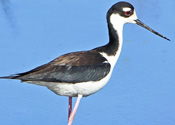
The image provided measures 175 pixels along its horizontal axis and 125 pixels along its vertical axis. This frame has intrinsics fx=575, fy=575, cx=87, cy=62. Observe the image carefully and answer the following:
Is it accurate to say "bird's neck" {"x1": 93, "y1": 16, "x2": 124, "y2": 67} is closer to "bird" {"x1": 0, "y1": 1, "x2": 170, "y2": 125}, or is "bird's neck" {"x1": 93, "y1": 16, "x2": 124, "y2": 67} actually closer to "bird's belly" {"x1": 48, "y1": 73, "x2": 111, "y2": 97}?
"bird" {"x1": 0, "y1": 1, "x2": 170, "y2": 125}

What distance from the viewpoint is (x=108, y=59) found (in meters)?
3.41

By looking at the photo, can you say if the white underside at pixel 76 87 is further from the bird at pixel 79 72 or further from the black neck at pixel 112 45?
the black neck at pixel 112 45

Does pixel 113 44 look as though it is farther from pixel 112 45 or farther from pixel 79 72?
pixel 79 72

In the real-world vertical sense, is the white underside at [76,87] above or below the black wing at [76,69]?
below

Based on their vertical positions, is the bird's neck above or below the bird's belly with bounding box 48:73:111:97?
above

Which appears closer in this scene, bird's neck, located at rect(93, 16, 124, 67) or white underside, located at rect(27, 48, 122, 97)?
white underside, located at rect(27, 48, 122, 97)

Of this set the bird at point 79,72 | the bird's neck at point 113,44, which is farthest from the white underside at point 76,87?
the bird's neck at point 113,44

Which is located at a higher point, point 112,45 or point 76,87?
point 112,45

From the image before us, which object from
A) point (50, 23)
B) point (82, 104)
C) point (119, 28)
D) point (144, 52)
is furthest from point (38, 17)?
point (119, 28)

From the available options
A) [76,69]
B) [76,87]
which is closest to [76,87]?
[76,87]

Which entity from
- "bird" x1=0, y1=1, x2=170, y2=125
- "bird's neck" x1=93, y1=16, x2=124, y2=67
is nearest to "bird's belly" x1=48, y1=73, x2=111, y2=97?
"bird" x1=0, y1=1, x2=170, y2=125

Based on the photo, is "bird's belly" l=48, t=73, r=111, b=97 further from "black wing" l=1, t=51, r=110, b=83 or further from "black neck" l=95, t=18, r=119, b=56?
"black neck" l=95, t=18, r=119, b=56

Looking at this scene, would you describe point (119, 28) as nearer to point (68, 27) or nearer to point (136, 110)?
point (136, 110)

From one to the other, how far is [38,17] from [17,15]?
0.70ft
